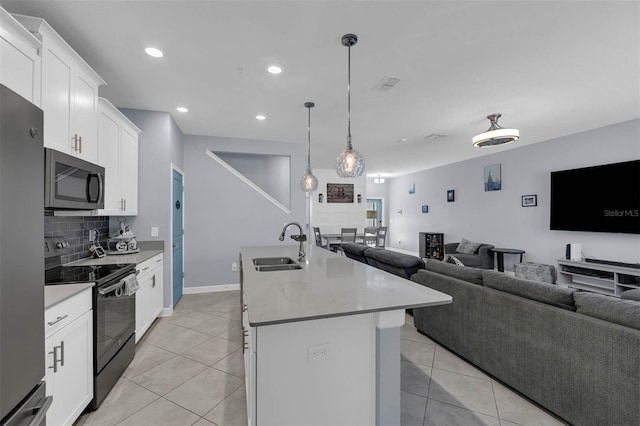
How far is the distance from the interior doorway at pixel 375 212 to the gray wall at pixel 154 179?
26.4 feet

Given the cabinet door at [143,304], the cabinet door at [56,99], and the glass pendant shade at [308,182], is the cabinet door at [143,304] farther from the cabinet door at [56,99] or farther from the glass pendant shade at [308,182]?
the glass pendant shade at [308,182]

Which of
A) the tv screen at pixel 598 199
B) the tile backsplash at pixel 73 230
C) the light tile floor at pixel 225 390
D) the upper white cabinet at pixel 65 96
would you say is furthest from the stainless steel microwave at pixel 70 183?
the tv screen at pixel 598 199

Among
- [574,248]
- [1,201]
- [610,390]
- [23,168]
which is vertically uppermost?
[23,168]

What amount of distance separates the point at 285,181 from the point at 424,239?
4588mm

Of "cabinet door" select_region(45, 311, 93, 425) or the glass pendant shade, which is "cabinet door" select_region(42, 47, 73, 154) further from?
the glass pendant shade

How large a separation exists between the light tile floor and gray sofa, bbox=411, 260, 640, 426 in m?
0.18

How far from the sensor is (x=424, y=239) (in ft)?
27.3

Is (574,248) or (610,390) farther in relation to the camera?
(574,248)

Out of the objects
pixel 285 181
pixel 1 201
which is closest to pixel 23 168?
pixel 1 201

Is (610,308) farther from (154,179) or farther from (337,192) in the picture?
(337,192)

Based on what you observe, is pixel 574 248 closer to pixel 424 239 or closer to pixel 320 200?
pixel 424 239

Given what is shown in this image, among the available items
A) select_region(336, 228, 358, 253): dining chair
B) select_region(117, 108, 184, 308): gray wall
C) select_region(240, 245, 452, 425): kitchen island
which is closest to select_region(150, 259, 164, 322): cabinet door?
select_region(117, 108, 184, 308): gray wall

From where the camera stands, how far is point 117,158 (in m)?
2.98

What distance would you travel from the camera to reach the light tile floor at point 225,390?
188cm
